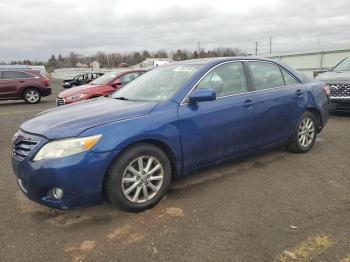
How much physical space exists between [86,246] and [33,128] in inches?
A: 51.8

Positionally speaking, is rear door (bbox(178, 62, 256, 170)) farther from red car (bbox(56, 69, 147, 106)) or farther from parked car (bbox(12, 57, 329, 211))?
red car (bbox(56, 69, 147, 106))

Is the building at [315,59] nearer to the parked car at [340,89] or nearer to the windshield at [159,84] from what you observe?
the parked car at [340,89]

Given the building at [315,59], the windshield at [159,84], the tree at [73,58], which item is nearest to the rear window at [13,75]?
the windshield at [159,84]

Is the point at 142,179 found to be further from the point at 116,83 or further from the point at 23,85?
the point at 23,85

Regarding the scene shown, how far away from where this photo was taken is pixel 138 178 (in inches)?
145

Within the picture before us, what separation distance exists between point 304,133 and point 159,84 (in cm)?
255

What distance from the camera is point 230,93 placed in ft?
14.9

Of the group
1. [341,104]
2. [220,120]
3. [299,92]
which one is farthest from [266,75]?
[341,104]

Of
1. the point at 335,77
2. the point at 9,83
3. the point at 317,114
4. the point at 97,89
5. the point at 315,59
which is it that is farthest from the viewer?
the point at 315,59

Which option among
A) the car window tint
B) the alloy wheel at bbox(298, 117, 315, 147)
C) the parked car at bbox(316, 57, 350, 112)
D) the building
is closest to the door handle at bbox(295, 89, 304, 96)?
the alloy wheel at bbox(298, 117, 315, 147)

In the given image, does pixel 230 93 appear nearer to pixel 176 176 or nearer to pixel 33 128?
pixel 176 176

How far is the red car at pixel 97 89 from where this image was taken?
1016 cm

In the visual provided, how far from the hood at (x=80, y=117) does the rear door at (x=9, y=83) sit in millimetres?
12526

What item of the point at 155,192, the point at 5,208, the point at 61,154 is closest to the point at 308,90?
the point at 155,192
